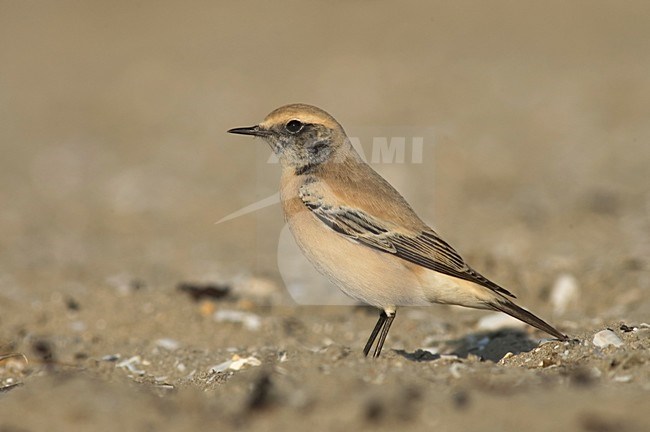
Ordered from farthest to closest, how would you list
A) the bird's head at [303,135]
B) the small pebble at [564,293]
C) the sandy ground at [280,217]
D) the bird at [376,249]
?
the small pebble at [564,293] < the bird's head at [303,135] < the bird at [376,249] < the sandy ground at [280,217]

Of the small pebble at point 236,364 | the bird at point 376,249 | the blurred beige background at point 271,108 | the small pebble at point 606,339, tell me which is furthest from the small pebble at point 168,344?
the small pebble at point 606,339

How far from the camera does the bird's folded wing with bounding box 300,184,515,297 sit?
267 inches

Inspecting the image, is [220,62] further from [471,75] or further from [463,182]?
[463,182]

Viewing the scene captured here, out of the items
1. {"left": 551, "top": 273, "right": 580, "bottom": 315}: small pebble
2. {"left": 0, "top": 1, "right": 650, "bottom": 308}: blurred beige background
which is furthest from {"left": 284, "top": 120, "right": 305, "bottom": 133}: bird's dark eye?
{"left": 0, "top": 1, "right": 650, "bottom": 308}: blurred beige background

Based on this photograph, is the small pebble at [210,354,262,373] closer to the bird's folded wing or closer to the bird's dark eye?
the bird's folded wing

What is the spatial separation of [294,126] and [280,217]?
606cm

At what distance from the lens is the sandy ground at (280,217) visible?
4.80 m

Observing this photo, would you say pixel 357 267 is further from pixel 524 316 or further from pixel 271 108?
pixel 271 108

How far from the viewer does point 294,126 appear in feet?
24.3

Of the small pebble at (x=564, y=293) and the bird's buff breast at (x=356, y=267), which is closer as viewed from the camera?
the bird's buff breast at (x=356, y=267)

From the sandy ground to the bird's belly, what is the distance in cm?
44

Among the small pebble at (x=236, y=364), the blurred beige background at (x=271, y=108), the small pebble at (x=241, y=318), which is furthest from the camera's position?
the blurred beige background at (x=271, y=108)

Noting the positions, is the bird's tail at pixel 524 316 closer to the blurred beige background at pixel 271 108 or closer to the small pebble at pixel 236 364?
the small pebble at pixel 236 364

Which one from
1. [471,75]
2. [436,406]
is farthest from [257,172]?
[436,406]
